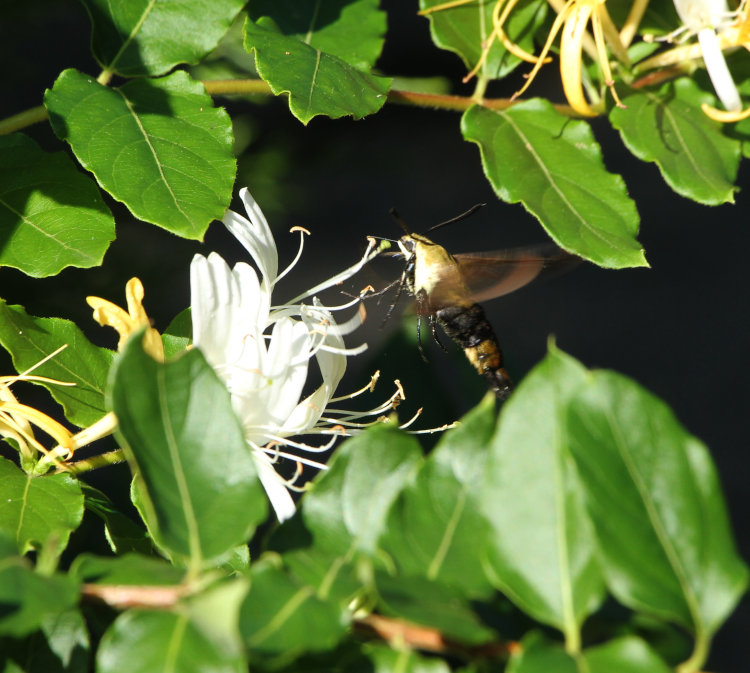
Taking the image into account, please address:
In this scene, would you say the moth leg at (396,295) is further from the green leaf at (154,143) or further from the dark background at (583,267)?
the dark background at (583,267)

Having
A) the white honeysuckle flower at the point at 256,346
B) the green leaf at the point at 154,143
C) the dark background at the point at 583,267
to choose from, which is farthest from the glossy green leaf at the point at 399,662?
the dark background at the point at 583,267

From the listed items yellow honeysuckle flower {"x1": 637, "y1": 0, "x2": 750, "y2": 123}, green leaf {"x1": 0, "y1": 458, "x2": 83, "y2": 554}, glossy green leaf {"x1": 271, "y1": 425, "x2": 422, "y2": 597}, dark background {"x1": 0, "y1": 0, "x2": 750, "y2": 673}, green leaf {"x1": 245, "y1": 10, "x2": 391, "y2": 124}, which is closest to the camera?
glossy green leaf {"x1": 271, "y1": 425, "x2": 422, "y2": 597}

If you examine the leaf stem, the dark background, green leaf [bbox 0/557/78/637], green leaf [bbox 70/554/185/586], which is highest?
green leaf [bbox 0/557/78/637]

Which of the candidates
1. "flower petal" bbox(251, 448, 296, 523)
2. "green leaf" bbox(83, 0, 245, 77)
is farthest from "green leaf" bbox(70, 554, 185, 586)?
"green leaf" bbox(83, 0, 245, 77)

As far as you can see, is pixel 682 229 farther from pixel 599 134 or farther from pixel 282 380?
pixel 282 380

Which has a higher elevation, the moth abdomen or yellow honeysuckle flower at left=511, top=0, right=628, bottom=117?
Answer: yellow honeysuckle flower at left=511, top=0, right=628, bottom=117

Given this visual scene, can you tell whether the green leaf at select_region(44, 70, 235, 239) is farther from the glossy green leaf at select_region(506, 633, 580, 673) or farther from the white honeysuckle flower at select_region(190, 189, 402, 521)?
the glossy green leaf at select_region(506, 633, 580, 673)
